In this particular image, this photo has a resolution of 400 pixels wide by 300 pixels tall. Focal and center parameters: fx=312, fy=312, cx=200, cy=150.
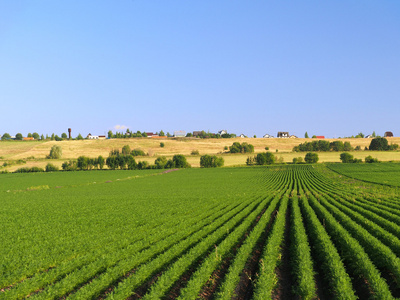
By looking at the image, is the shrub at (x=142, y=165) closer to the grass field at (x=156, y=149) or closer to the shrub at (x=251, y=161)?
the grass field at (x=156, y=149)

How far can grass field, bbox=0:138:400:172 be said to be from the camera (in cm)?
12004

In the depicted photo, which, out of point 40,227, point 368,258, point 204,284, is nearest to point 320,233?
point 368,258

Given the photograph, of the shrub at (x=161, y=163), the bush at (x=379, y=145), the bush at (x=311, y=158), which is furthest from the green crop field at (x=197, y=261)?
the bush at (x=379, y=145)

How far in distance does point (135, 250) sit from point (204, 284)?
16.0ft

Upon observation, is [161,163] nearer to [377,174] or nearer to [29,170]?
[29,170]

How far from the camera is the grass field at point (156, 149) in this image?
120m

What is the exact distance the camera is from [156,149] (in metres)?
149

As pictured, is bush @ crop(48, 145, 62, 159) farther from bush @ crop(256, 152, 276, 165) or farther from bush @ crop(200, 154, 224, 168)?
bush @ crop(256, 152, 276, 165)

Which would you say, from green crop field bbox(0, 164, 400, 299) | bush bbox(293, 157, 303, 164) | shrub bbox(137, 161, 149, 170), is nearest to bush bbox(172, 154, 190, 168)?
shrub bbox(137, 161, 149, 170)

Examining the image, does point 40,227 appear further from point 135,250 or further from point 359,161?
point 359,161

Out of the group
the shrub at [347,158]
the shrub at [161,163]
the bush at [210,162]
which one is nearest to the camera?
the shrub at [347,158]

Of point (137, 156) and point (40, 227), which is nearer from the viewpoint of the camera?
point (40, 227)

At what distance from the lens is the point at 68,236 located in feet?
57.0

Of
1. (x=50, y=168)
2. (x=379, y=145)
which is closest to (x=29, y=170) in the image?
(x=50, y=168)
